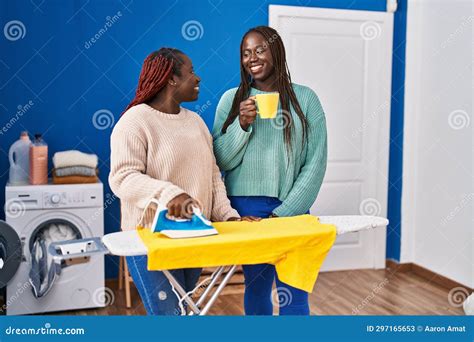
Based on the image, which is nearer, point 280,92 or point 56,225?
point 280,92

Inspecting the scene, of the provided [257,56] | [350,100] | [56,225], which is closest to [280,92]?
[257,56]

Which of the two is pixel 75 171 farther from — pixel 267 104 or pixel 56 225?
pixel 267 104

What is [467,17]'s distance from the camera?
3842 millimetres

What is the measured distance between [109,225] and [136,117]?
2354mm

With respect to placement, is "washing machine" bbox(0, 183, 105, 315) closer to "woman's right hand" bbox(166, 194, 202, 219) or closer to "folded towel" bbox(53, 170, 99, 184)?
"folded towel" bbox(53, 170, 99, 184)

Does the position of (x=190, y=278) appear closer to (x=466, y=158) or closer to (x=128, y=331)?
(x=128, y=331)

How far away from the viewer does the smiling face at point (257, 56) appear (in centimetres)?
200

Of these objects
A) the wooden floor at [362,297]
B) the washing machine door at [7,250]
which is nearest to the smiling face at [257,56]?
the washing machine door at [7,250]

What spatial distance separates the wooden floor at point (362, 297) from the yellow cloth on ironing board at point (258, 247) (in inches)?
69.5

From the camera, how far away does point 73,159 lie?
3576 mm

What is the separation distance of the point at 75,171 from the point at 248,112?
6.24 feet

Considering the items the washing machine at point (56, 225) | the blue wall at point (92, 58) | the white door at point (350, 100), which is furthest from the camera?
the white door at point (350, 100)

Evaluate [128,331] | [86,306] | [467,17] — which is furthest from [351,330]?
[467,17]

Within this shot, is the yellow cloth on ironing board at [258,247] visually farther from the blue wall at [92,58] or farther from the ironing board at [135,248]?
the blue wall at [92,58]
